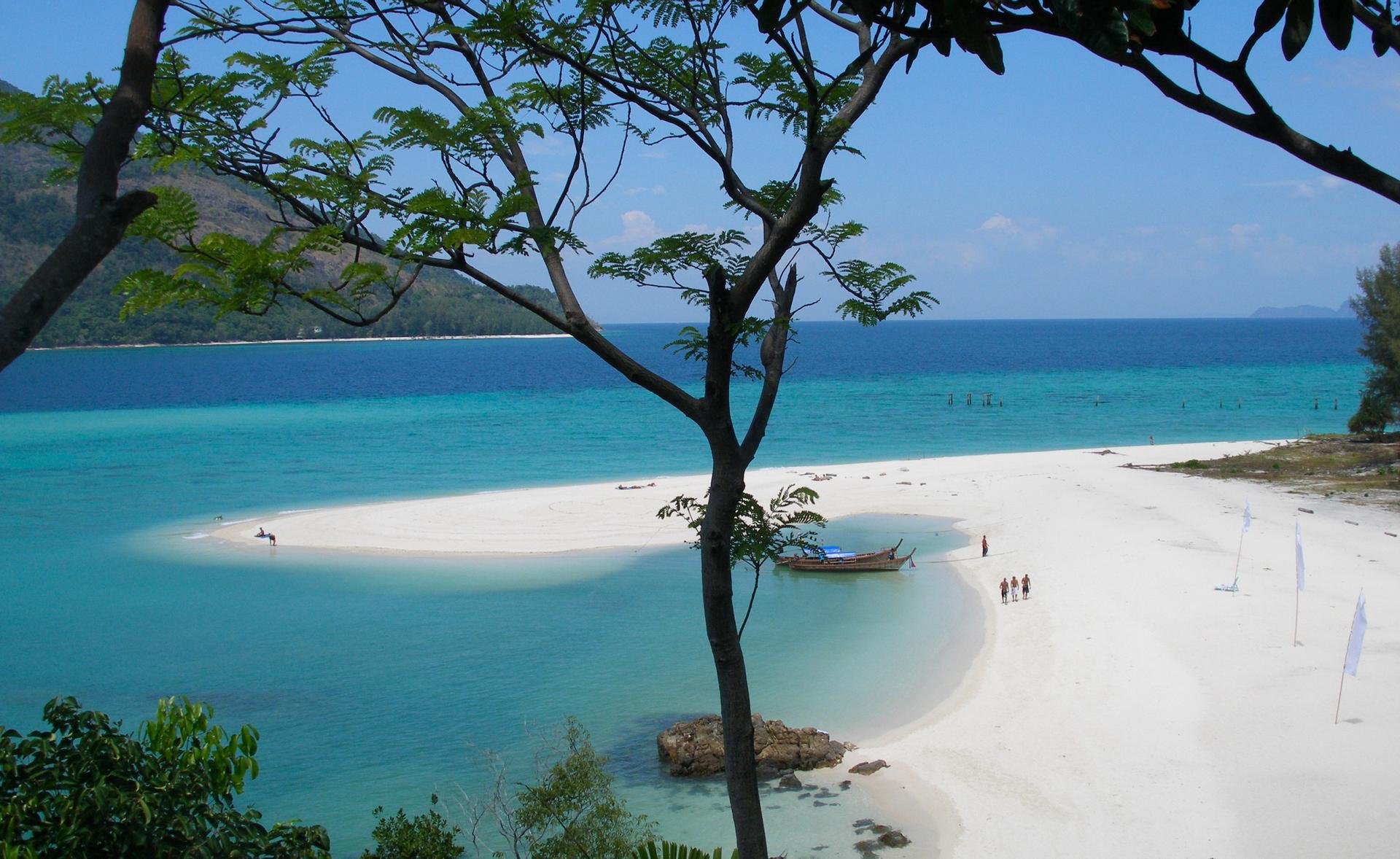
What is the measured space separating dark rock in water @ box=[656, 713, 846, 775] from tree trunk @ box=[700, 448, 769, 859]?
9.77 m

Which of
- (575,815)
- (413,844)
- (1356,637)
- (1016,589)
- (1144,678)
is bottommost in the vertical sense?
(1144,678)

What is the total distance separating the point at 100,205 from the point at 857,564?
24964mm

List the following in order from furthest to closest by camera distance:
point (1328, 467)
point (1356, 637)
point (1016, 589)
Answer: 1. point (1328, 467)
2. point (1016, 589)
3. point (1356, 637)

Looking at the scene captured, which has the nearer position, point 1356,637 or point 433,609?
point 1356,637

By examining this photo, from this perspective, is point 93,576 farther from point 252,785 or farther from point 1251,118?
point 1251,118

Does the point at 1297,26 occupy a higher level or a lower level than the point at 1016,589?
higher

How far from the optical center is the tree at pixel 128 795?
506 centimetres

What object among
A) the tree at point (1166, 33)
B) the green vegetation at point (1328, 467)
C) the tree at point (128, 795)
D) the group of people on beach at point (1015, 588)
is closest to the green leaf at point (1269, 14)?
the tree at point (1166, 33)

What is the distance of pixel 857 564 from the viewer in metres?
26.9

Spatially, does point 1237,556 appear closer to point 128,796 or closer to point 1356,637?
point 1356,637

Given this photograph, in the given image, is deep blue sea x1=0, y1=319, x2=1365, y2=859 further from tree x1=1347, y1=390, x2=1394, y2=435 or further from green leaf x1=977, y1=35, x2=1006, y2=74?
tree x1=1347, y1=390, x2=1394, y2=435

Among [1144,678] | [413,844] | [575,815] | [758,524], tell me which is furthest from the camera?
[1144,678]

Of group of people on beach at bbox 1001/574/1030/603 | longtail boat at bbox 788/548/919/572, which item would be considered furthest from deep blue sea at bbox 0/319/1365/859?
group of people on beach at bbox 1001/574/1030/603

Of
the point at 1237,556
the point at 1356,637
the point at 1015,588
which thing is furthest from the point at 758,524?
the point at 1237,556
